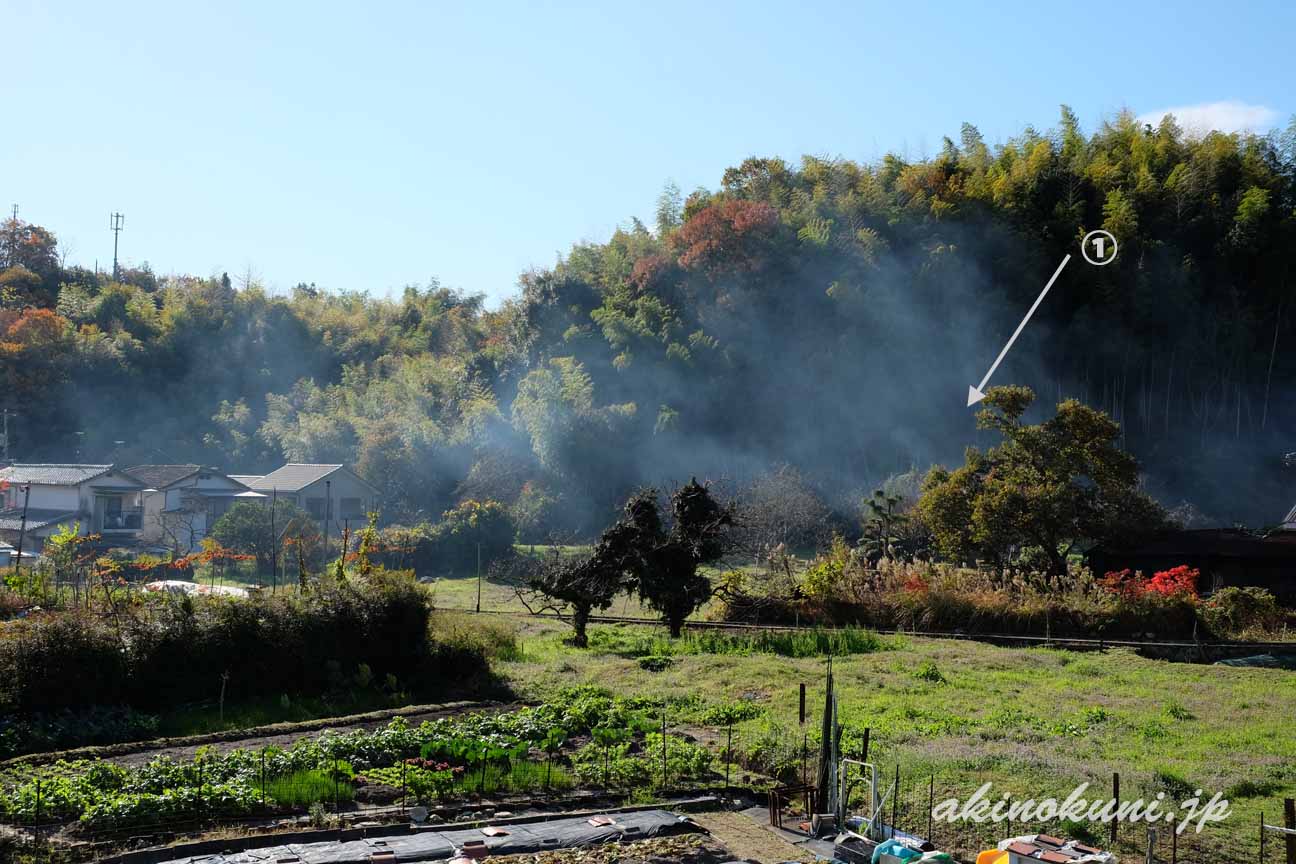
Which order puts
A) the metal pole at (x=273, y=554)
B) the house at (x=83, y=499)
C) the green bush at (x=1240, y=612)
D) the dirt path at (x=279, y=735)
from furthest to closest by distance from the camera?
the house at (x=83, y=499) < the metal pole at (x=273, y=554) < the green bush at (x=1240, y=612) < the dirt path at (x=279, y=735)

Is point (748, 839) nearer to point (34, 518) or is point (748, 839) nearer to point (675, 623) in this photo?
point (675, 623)

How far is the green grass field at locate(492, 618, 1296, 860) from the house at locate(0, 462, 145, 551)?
58.8 feet

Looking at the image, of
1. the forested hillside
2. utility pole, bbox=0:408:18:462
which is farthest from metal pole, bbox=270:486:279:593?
utility pole, bbox=0:408:18:462

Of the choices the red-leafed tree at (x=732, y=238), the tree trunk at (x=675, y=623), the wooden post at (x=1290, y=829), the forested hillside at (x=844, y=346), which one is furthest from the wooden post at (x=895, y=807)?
the red-leafed tree at (x=732, y=238)

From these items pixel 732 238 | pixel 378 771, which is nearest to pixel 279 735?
pixel 378 771

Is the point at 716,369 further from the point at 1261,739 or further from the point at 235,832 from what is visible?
the point at 235,832

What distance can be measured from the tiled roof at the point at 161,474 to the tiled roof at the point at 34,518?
7.06 feet

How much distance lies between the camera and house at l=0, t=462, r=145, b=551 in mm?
30234

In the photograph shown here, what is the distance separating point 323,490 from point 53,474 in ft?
24.4

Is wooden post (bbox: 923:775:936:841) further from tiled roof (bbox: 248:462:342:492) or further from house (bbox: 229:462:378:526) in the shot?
tiled roof (bbox: 248:462:342:492)

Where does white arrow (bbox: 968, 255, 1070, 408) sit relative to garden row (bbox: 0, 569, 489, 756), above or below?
above

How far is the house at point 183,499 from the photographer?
99.3 feet

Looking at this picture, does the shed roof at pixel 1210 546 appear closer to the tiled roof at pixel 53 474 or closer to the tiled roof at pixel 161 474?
the tiled roof at pixel 161 474

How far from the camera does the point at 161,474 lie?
106 feet
